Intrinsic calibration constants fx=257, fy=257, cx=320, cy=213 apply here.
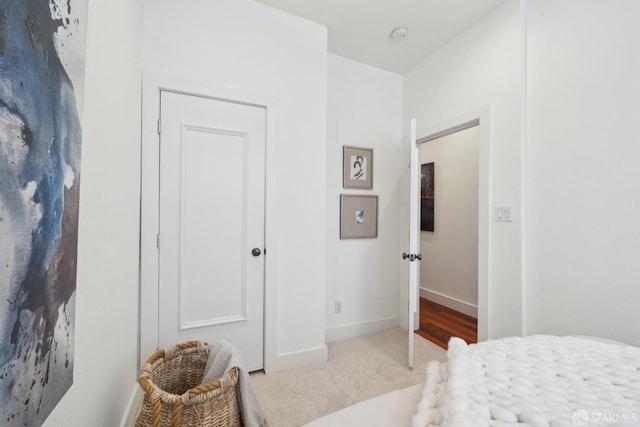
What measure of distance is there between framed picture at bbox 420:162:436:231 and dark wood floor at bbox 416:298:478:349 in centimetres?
118

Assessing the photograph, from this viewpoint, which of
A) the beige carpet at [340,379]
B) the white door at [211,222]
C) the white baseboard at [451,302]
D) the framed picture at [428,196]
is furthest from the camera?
the framed picture at [428,196]

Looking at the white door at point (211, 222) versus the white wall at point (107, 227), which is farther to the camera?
the white door at point (211, 222)

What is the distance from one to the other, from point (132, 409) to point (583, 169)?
2958 mm

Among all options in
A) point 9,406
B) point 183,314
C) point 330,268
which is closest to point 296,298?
point 330,268

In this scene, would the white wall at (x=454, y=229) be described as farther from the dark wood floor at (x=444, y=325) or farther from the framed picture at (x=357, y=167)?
the framed picture at (x=357, y=167)

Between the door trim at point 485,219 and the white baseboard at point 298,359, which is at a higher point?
the door trim at point 485,219

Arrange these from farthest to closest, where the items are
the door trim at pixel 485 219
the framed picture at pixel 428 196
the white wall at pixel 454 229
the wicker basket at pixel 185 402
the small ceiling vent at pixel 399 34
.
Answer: the framed picture at pixel 428 196
the white wall at pixel 454 229
the small ceiling vent at pixel 399 34
the door trim at pixel 485 219
the wicker basket at pixel 185 402

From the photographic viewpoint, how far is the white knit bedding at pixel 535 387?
0.47m

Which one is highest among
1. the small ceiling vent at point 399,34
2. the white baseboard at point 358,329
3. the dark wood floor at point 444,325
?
the small ceiling vent at point 399,34

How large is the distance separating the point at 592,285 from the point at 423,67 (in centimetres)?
229

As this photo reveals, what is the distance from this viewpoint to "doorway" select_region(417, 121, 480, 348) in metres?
3.19

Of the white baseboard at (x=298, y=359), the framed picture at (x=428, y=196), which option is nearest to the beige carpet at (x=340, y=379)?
the white baseboard at (x=298, y=359)

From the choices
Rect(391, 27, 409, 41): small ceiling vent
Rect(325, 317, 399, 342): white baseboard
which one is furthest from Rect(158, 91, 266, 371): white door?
Rect(391, 27, 409, 41): small ceiling vent

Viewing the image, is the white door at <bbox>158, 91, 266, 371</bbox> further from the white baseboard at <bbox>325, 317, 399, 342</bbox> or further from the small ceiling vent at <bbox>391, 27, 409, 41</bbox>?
the small ceiling vent at <bbox>391, 27, 409, 41</bbox>
